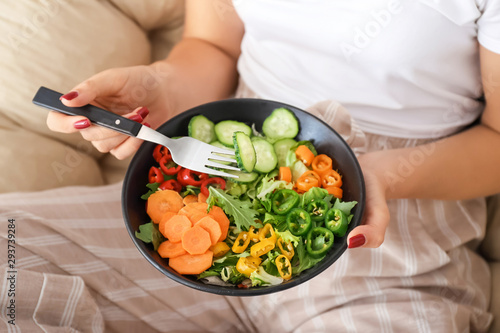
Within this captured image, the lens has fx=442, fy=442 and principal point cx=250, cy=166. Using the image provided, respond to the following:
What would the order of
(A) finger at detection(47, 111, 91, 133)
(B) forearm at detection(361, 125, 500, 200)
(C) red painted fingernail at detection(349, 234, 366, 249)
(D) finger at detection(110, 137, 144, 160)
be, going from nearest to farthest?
1. (C) red painted fingernail at detection(349, 234, 366, 249)
2. (A) finger at detection(47, 111, 91, 133)
3. (D) finger at detection(110, 137, 144, 160)
4. (B) forearm at detection(361, 125, 500, 200)

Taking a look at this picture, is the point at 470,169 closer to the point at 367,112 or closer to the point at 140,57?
the point at 367,112

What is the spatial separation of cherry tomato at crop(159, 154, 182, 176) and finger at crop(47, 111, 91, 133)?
0.19 meters

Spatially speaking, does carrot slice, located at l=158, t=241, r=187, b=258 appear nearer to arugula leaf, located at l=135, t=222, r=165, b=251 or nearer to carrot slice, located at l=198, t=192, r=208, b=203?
arugula leaf, located at l=135, t=222, r=165, b=251

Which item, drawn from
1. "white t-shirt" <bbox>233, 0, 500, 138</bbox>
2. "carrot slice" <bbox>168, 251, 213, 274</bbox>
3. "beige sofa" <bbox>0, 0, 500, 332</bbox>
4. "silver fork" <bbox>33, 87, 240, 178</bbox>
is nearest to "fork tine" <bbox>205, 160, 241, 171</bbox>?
"silver fork" <bbox>33, 87, 240, 178</bbox>

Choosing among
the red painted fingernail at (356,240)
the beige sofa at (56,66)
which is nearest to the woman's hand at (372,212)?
the red painted fingernail at (356,240)

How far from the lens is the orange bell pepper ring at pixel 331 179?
1019 mm

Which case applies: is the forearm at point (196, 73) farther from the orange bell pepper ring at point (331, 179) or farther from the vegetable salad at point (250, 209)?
the orange bell pepper ring at point (331, 179)

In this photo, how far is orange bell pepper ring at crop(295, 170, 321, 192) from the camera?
100cm

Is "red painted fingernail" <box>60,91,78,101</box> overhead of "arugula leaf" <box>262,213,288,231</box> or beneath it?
overhead

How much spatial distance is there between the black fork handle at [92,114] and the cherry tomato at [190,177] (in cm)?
16

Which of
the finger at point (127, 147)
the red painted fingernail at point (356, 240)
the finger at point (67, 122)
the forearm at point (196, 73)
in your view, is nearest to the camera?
the red painted fingernail at point (356, 240)

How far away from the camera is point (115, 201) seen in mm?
1279

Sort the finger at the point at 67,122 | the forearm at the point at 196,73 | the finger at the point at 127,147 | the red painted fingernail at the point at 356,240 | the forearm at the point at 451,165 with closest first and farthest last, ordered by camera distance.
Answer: the red painted fingernail at the point at 356,240 → the finger at the point at 67,122 → the finger at the point at 127,147 → the forearm at the point at 451,165 → the forearm at the point at 196,73

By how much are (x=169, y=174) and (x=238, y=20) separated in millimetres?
684
